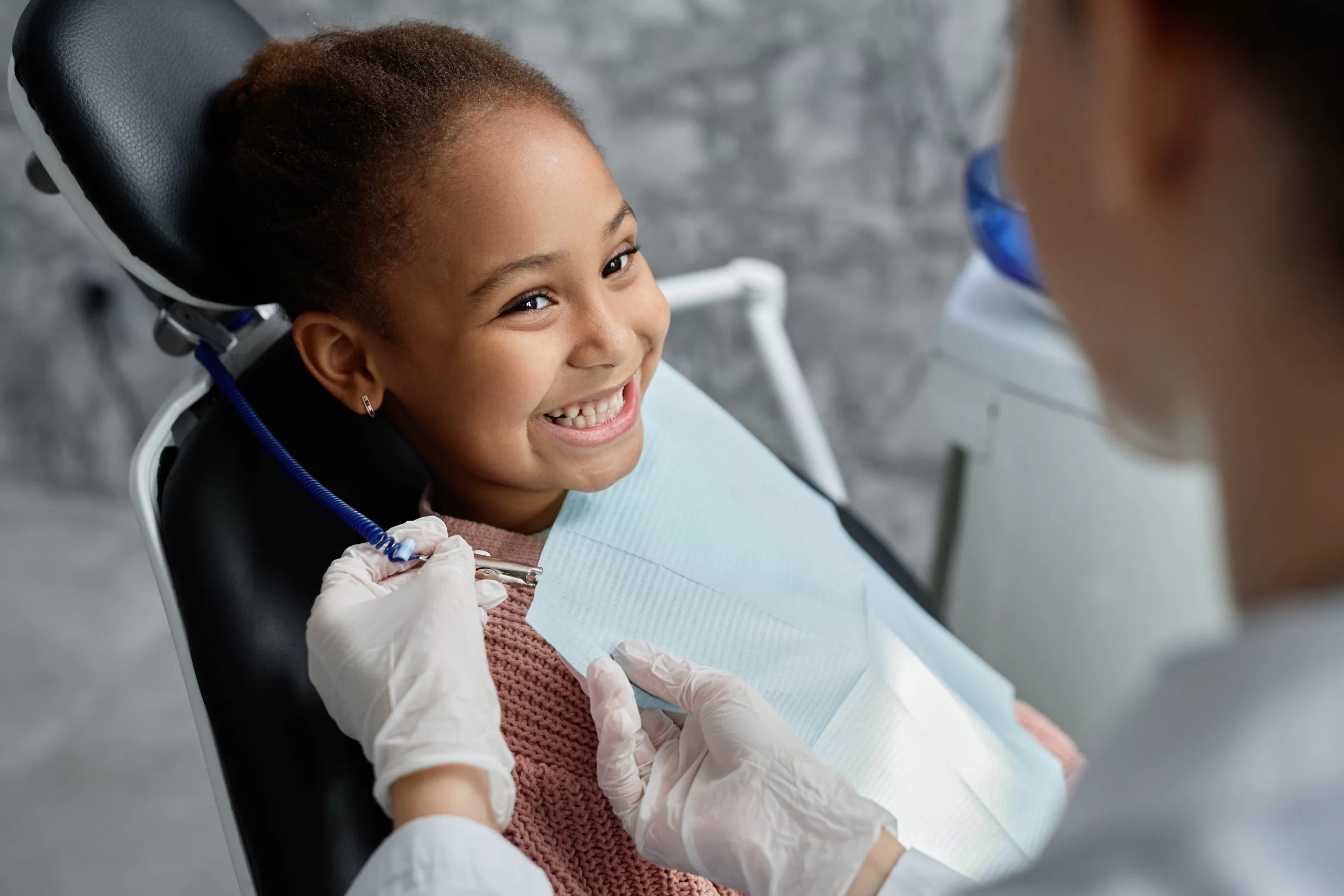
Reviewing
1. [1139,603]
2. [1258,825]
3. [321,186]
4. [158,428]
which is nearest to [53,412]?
[158,428]

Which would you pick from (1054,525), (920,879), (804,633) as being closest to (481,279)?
(804,633)

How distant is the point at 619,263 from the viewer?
3.36 ft

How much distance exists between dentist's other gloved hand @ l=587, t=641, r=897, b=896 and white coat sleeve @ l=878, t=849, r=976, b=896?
0.03 m

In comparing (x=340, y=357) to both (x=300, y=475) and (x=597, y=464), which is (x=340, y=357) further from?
(x=597, y=464)

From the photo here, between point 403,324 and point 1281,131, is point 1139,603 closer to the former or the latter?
point 403,324

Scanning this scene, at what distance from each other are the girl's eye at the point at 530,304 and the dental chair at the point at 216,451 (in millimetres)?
261

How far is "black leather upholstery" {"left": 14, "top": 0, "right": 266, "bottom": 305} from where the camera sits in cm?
94

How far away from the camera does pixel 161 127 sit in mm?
979

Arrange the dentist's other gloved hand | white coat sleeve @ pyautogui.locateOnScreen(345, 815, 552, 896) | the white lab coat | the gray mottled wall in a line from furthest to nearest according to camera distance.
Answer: the gray mottled wall, the dentist's other gloved hand, white coat sleeve @ pyautogui.locateOnScreen(345, 815, 552, 896), the white lab coat

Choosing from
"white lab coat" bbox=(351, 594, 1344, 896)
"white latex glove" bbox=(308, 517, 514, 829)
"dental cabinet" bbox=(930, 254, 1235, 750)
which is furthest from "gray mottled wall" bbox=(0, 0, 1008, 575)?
"white lab coat" bbox=(351, 594, 1344, 896)

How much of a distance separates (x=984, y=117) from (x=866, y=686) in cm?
133

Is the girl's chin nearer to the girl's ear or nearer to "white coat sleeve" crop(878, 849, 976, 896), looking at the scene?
the girl's ear

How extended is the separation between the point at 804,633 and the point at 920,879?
0.31 m

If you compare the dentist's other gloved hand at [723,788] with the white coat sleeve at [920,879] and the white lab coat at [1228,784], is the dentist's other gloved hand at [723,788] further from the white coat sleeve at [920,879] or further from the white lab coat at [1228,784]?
the white lab coat at [1228,784]
